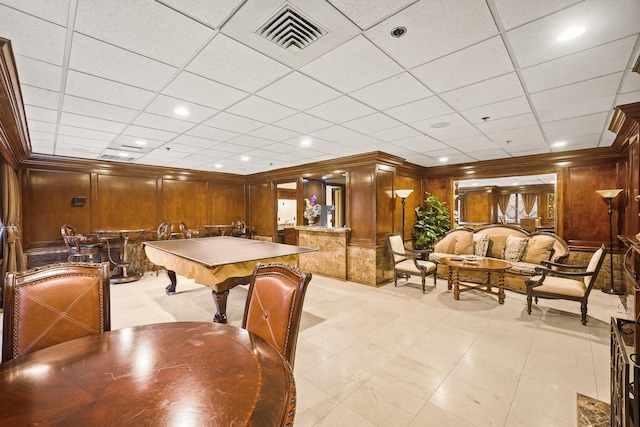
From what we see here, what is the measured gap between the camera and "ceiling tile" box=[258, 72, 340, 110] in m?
2.58

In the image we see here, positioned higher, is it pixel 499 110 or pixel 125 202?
pixel 499 110

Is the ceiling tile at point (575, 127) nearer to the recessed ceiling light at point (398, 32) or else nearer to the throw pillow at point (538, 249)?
the throw pillow at point (538, 249)

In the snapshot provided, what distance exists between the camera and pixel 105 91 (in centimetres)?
277

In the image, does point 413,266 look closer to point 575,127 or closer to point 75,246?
point 575,127

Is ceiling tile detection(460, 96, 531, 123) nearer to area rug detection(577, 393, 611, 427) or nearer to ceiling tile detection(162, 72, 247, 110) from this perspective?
ceiling tile detection(162, 72, 247, 110)

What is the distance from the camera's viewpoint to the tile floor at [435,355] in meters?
2.07

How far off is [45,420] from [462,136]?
16.6ft

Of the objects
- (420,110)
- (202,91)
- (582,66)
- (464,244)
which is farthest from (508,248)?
(202,91)

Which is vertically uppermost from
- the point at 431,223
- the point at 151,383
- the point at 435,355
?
the point at 431,223

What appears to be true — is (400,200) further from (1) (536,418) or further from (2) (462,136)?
(1) (536,418)

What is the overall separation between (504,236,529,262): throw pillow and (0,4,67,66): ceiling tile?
7.04 meters

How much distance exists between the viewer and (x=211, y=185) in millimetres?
8531

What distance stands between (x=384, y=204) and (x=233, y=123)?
3.43m

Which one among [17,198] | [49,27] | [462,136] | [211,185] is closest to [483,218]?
[462,136]
